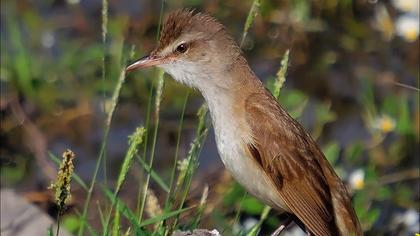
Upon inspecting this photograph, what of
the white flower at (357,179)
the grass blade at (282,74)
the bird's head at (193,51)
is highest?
the bird's head at (193,51)

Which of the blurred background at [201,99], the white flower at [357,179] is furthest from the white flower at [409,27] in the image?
the white flower at [357,179]

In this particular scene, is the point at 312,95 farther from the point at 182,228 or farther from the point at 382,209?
the point at 182,228

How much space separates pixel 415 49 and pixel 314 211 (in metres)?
3.33

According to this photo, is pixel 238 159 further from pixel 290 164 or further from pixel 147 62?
pixel 147 62

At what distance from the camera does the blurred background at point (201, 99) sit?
6.88 meters

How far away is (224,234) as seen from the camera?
562cm

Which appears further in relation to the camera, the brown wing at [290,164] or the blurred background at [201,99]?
the blurred background at [201,99]

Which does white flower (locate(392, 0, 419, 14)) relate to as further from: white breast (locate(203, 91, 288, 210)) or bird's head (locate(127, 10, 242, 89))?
white breast (locate(203, 91, 288, 210))

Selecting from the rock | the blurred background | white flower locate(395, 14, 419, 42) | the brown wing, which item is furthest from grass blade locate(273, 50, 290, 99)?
white flower locate(395, 14, 419, 42)

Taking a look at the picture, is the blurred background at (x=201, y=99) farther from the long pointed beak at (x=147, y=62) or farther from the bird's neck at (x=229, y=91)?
the long pointed beak at (x=147, y=62)

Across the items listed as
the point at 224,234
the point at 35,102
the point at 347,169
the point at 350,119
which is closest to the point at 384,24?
the point at 350,119

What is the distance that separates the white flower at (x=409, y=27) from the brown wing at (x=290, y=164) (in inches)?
114

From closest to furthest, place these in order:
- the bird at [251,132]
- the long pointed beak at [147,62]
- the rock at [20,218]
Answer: the bird at [251,132]
the long pointed beak at [147,62]
the rock at [20,218]

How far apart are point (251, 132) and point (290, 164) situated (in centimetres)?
20
